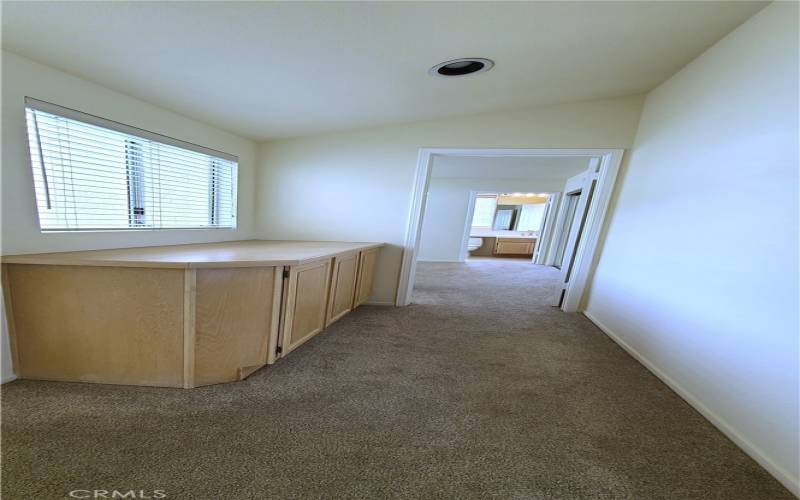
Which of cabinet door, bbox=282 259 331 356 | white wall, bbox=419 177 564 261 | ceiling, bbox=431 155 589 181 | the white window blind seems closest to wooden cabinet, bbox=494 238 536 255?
the white window blind

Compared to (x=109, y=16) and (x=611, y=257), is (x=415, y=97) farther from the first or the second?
(x=611, y=257)

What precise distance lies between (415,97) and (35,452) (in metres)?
2.91

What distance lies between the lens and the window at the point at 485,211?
7866mm

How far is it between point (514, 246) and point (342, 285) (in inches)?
262

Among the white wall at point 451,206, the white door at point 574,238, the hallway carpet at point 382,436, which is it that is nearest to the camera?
the hallway carpet at point 382,436

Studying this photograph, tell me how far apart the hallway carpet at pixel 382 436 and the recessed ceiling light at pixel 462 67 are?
2131 mm

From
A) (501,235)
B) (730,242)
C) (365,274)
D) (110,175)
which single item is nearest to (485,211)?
(501,235)

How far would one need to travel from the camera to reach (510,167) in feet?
15.0

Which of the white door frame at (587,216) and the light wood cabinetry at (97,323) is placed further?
the white door frame at (587,216)

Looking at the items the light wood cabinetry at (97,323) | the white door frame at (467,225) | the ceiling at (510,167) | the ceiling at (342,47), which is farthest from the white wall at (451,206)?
the light wood cabinetry at (97,323)

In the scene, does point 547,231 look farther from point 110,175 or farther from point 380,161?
point 110,175

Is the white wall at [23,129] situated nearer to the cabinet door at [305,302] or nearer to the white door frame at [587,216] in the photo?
the cabinet door at [305,302]

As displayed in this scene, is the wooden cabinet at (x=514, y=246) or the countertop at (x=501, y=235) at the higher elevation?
the countertop at (x=501, y=235)

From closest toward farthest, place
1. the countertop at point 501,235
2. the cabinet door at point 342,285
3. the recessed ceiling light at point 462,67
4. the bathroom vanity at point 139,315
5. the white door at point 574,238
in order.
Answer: the bathroom vanity at point 139,315, the recessed ceiling light at point 462,67, the cabinet door at point 342,285, the white door at point 574,238, the countertop at point 501,235
